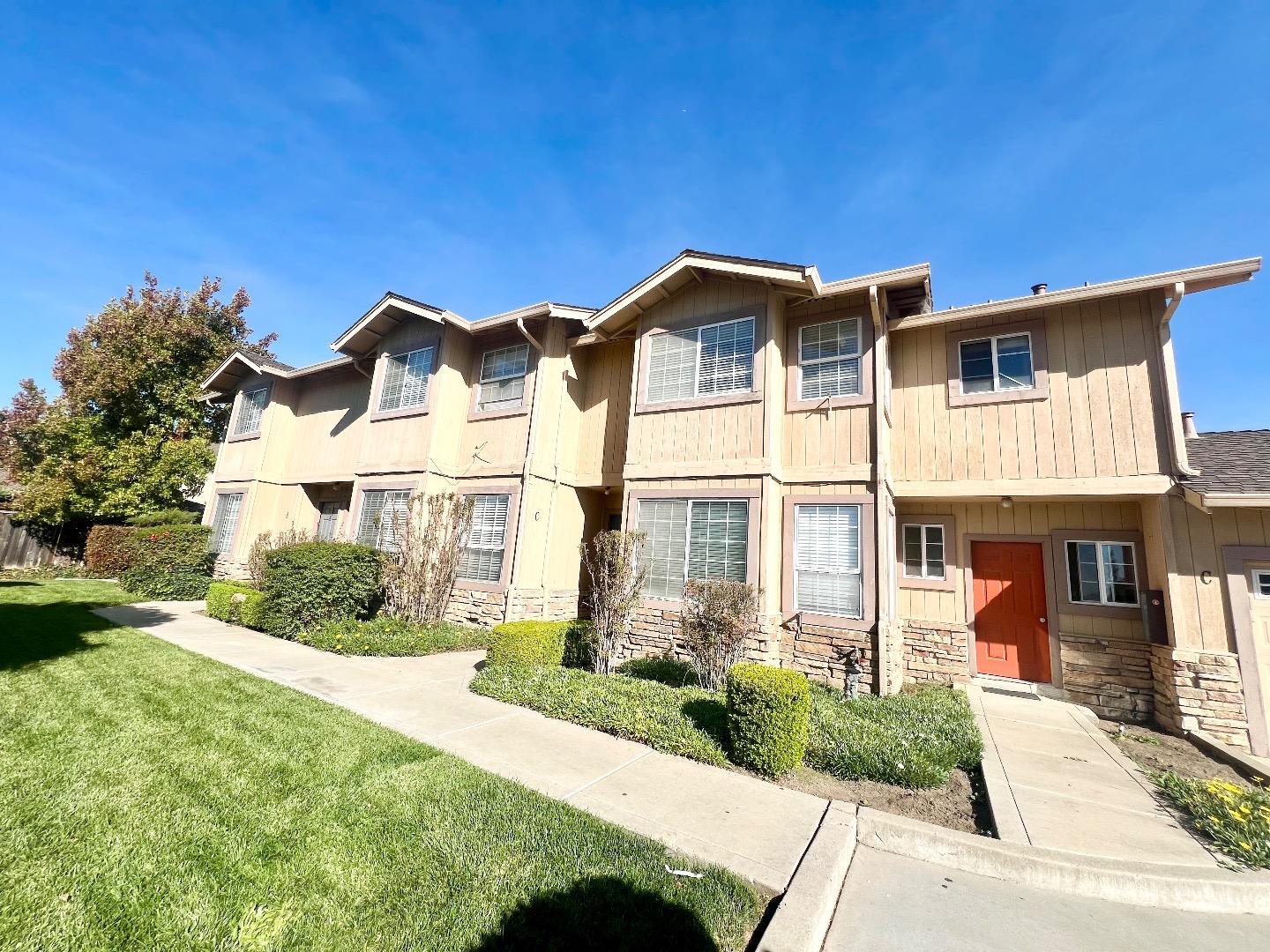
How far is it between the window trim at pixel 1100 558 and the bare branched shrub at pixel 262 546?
16.2 meters

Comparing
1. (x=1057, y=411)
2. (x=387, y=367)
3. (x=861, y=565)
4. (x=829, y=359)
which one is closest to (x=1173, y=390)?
(x=1057, y=411)

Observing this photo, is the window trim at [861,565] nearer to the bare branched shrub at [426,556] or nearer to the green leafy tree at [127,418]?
the bare branched shrub at [426,556]

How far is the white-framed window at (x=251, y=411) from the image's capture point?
1686 cm

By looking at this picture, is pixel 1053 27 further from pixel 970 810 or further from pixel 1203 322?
pixel 970 810

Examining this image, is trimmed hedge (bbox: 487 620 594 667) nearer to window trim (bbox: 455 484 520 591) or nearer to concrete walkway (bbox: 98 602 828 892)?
concrete walkway (bbox: 98 602 828 892)

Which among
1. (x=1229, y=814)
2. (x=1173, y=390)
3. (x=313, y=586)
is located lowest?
(x=1229, y=814)

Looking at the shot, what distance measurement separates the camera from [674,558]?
894cm

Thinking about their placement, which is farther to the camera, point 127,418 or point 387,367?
point 127,418

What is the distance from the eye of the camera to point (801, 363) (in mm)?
9195

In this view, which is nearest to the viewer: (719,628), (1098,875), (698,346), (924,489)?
(1098,875)

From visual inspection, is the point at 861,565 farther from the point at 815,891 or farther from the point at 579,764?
the point at 815,891

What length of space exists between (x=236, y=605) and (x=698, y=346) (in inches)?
434

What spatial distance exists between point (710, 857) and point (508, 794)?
1651 millimetres

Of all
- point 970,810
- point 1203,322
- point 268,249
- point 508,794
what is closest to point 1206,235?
point 1203,322
